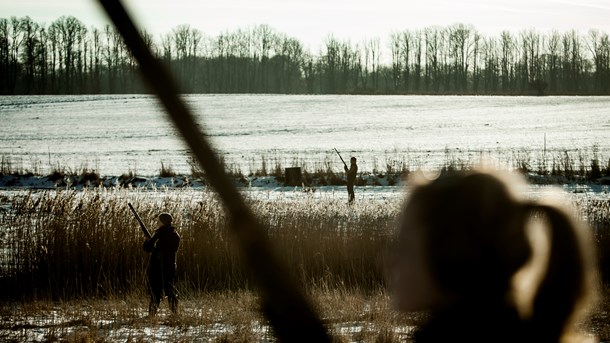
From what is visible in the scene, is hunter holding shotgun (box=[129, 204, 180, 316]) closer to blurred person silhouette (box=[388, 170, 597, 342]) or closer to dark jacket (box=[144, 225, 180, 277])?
dark jacket (box=[144, 225, 180, 277])

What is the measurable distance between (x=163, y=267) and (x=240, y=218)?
6876mm

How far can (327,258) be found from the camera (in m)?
11.5

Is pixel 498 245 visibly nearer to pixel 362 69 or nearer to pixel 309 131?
pixel 309 131

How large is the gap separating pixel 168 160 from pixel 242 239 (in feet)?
113

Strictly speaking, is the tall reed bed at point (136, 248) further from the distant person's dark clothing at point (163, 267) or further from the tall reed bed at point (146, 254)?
the distant person's dark clothing at point (163, 267)

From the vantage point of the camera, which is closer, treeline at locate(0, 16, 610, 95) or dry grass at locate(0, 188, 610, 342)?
dry grass at locate(0, 188, 610, 342)

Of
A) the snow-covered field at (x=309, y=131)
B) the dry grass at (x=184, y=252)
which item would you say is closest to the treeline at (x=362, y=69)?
the snow-covered field at (x=309, y=131)

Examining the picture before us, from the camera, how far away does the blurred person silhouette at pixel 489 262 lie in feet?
4.26

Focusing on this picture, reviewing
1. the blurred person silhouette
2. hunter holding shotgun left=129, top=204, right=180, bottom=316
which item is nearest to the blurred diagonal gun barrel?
the blurred person silhouette

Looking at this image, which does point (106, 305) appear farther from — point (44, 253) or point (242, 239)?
point (242, 239)

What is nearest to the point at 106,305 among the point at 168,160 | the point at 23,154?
the point at 168,160

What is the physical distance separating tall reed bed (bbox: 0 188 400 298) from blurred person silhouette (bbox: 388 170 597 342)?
9252mm

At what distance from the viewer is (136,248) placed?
1117cm

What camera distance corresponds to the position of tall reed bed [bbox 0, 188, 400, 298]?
1095cm
